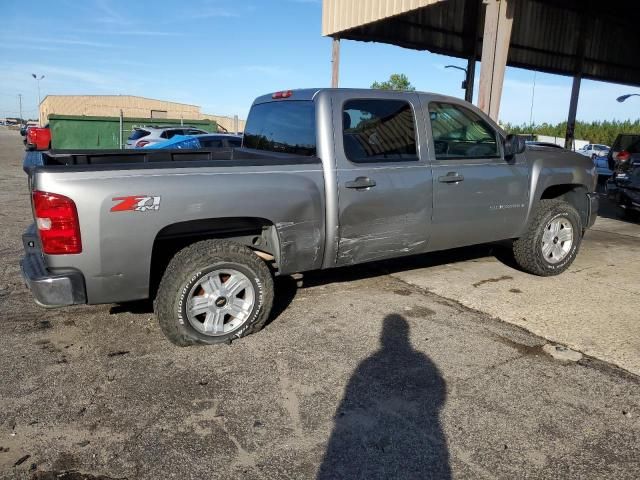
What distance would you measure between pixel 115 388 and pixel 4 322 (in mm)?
1628

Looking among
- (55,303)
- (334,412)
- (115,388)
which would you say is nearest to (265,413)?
(334,412)

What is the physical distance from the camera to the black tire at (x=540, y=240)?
17.1 feet

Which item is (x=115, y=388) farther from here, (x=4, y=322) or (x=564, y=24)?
(x=564, y=24)

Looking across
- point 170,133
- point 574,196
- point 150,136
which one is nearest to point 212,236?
point 574,196

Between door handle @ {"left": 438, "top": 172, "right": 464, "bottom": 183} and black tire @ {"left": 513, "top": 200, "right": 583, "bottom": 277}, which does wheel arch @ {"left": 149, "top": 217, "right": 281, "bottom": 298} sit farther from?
black tire @ {"left": 513, "top": 200, "right": 583, "bottom": 277}

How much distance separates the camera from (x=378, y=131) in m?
4.18

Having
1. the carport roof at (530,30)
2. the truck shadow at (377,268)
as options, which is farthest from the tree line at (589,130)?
the truck shadow at (377,268)

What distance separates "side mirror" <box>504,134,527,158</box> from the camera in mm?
4641

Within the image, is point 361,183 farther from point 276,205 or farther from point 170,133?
point 170,133

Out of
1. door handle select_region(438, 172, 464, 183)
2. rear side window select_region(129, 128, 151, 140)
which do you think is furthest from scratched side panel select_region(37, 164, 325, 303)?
rear side window select_region(129, 128, 151, 140)

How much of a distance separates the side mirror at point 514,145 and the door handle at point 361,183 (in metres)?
1.60

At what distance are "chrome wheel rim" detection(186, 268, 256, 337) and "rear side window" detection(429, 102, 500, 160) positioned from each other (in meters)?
2.10

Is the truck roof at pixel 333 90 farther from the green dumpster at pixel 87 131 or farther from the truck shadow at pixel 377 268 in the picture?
the green dumpster at pixel 87 131

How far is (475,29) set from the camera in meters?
16.0
